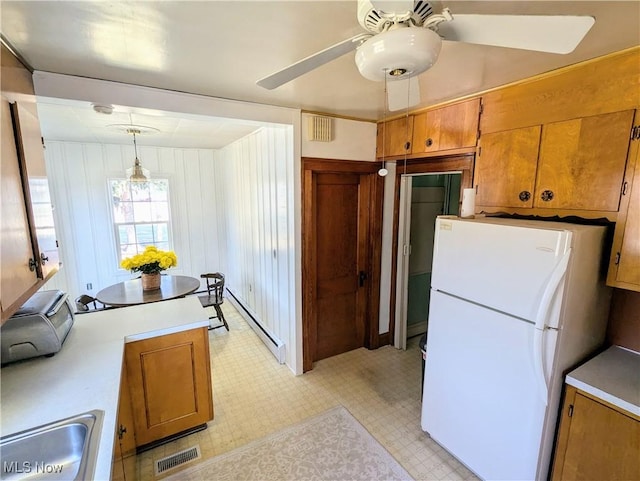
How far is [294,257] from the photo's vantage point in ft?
9.43

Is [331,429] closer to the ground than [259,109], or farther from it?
closer to the ground

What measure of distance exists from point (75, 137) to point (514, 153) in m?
4.89

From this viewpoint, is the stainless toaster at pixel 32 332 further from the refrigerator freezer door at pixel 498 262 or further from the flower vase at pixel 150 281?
the refrigerator freezer door at pixel 498 262

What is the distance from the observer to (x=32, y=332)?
1.61 m

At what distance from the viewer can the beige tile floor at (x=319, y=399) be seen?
215cm

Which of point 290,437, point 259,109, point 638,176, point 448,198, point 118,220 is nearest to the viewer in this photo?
point 638,176

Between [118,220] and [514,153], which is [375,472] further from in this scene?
[118,220]

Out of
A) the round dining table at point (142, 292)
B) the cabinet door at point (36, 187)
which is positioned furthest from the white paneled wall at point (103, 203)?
the cabinet door at point (36, 187)

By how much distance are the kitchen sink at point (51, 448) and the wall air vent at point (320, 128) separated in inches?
93.8

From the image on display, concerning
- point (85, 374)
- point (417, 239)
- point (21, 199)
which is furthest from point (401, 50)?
point (417, 239)

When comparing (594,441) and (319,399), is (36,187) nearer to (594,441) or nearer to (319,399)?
(319,399)

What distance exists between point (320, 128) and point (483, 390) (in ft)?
7.61

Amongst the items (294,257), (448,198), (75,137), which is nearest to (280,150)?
(294,257)

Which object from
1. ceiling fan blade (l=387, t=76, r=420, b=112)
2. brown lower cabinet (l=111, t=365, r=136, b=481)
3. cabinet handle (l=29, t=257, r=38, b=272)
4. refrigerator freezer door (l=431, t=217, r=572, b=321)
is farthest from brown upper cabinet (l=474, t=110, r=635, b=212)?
cabinet handle (l=29, t=257, r=38, b=272)
